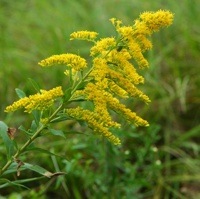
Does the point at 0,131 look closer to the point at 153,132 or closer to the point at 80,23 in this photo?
the point at 153,132

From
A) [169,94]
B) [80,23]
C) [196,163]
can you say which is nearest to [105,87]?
[196,163]

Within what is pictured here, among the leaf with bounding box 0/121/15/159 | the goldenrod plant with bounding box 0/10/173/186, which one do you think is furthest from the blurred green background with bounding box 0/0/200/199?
the goldenrod plant with bounding box 0/10/173/186

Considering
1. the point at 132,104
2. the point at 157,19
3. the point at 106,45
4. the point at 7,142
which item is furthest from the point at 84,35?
the point at 132,104

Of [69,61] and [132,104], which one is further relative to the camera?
[132,104]

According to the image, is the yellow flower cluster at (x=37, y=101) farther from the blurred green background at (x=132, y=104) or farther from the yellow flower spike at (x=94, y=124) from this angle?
the blurred green background at (x=132, y=104)

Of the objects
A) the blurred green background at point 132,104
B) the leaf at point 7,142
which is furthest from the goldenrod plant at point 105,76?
the blurred green background at point 132,104

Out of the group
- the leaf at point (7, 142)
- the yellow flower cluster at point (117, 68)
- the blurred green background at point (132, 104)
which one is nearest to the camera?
the yellow flower cluster at point (117, 68)

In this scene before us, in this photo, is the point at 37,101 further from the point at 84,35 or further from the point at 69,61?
the point at 84,35

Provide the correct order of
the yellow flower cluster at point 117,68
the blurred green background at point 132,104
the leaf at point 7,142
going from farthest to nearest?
the blurred green background at point 132,104 → the leaf at point 7,142 → the yellow flower cluster at point 117,68

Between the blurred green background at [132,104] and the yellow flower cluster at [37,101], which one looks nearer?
the yellow flower cluster at [37,101]

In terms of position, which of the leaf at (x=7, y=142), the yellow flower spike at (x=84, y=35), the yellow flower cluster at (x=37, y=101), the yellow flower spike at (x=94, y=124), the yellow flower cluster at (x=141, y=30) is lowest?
the yellow flower spike at (x=94, y=124)
